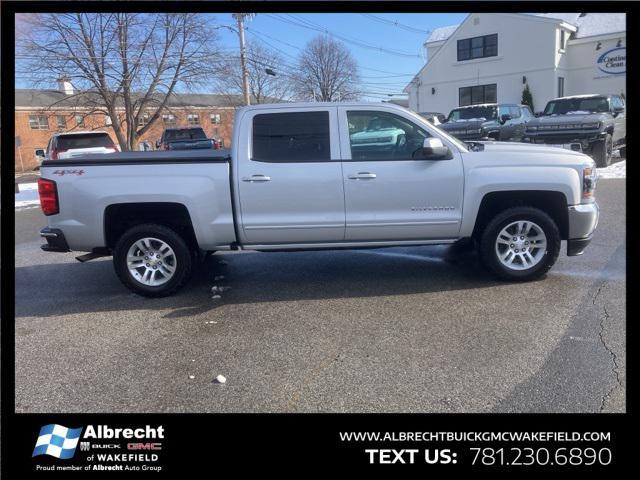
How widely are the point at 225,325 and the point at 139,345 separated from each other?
0.75 metres

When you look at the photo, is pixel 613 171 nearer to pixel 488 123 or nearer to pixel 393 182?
pixel 488 123

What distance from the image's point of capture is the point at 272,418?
3.06 m

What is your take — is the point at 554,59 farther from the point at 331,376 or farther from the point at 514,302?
the point at 331,376

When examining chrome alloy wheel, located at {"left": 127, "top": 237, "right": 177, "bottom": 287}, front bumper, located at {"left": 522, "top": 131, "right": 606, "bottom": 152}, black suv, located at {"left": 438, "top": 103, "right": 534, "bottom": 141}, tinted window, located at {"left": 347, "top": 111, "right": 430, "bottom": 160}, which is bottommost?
chrome alloy wheel, located at {"left": 127, "top": 237, "right": 177, "bottom": 287}

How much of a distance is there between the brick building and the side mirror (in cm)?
2599

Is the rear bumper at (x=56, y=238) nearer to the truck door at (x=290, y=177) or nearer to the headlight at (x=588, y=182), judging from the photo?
the truck door at (x=290, y=177)

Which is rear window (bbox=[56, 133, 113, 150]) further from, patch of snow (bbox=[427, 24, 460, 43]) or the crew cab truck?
patch of snow (bbox=[427, 24, 460, 43])

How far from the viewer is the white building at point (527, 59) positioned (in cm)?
2883

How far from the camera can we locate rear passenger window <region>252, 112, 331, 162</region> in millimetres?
5059

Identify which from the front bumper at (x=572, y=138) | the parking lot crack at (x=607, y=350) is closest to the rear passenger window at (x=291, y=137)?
the parking lot crack at (x=607, y=350)

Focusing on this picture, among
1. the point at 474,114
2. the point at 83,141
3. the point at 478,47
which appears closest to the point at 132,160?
the point at 83,141

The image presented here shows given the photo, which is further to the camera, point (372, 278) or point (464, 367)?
point (372, 278)

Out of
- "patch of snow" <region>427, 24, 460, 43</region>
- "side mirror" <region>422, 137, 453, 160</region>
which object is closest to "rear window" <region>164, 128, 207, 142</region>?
"side mirror" <region>422, 137, 453, 160</region>

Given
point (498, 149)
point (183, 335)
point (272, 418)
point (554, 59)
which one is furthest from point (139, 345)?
point (554, 59)
